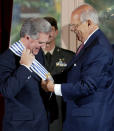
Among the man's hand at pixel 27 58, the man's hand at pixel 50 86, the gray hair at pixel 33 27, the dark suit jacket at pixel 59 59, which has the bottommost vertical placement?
the dark suit jacket at pixel 59 59

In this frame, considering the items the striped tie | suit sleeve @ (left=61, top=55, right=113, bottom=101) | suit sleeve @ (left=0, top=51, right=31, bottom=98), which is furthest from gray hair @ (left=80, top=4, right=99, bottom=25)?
suit sleeve @ (left=0, top=51, right=31, bottom=98)

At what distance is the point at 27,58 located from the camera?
78.0 inches

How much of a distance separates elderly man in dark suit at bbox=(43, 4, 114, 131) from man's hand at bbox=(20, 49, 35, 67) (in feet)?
0.69

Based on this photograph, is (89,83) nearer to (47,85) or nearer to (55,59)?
(47,85)

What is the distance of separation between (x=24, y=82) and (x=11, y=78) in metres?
0.08

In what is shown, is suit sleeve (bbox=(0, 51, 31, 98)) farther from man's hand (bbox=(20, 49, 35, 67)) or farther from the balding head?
the balding head

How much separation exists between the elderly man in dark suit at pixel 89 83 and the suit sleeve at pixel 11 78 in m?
0.22

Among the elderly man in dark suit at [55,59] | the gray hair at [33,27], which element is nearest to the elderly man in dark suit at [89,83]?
the gray hair at [33,27]

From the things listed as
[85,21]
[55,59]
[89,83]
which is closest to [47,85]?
[89,83]

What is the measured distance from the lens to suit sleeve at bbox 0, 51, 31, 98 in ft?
6.26

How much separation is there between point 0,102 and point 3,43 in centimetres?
58

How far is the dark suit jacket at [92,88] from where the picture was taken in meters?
2.07

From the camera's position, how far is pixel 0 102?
10.2ft

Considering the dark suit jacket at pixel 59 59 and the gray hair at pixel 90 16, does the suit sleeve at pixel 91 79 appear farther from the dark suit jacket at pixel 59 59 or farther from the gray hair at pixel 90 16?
the dark suit jacket at pixel 59 59
